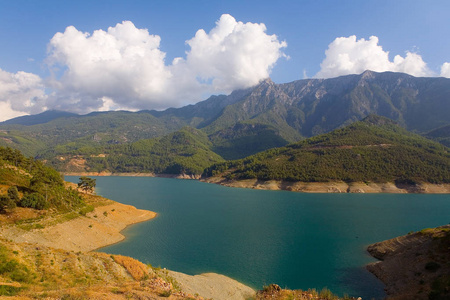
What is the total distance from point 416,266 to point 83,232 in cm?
5068

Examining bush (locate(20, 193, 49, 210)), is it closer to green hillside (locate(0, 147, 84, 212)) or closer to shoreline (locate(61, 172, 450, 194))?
green hillside (locate(0, 147, 84, 212))

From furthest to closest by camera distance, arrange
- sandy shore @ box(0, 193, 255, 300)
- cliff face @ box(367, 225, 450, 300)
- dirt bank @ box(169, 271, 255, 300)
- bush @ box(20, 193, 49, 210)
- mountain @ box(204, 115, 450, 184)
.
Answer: mountain @ box(204, 115, 450, 184), bush @ box(20, 193, 49, 210), sandy shore @ box(0, 193, 255, 300), dirt bank @ box(169, 271, 255, 300), cliff face @ box(367, 225, 450, 300)

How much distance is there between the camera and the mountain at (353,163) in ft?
415

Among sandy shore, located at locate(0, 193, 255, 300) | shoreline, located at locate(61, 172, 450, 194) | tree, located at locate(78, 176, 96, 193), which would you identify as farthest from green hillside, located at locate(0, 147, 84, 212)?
shoreline, located at locate(61, 172, 450, 194)

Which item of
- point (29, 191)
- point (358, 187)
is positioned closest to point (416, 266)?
point (29, 191)

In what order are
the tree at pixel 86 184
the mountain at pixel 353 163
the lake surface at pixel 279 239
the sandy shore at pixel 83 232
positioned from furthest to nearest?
1. the mountain at pixel 353 163
2. the tree at pixel 86 184
3. the sandy shore at pixel 83 232
4. the lake surface at pixel 279 239

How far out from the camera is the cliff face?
24.6 meters

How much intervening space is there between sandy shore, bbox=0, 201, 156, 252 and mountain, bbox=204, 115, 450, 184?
93525 millimetres

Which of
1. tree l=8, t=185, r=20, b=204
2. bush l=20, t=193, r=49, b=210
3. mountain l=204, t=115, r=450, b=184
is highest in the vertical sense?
mountain l=204, t=115, r=450, b=184

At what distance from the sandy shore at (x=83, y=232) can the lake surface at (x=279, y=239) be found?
2989mm

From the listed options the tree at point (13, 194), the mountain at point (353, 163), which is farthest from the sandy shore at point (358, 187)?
the tree at point (13, 194)

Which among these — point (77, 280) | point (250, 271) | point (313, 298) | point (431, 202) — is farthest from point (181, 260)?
point (431, 202)

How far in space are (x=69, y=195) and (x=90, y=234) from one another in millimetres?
14911

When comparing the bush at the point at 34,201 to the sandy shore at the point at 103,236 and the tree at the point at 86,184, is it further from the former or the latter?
the tree at the point at 86,184
